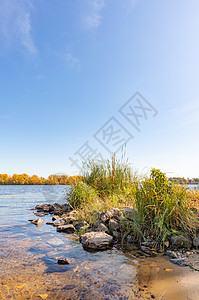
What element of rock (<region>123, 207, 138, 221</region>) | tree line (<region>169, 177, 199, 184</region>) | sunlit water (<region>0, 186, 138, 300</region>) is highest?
tree line (<region>169, 177, 199, 184</region>)

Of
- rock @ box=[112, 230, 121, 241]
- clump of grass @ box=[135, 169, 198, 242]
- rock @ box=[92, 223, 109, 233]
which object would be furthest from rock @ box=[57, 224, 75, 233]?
clump of grass @ box=[135, 169, 198, 242]

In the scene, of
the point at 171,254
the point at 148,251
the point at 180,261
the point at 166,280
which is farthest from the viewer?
the point at 148,251

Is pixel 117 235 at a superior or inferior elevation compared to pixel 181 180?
inferior

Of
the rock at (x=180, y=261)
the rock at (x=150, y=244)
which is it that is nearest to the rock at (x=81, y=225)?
the rock at (x=150, y=244)

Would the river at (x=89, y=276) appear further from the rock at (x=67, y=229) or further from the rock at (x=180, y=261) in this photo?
the rock at (x=67, y=229)

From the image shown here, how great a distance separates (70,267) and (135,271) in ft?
3.44

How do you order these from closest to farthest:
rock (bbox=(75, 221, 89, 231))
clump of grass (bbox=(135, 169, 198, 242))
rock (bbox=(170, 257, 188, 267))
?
1. rock (bbox=(170, 257, 188, 267))
2. clump of grass (bbox=(135, 169, 198, 242))
3. rock (bbox=(75, 221, 89, 231))

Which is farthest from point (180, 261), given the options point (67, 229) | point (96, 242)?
point (67, 229)

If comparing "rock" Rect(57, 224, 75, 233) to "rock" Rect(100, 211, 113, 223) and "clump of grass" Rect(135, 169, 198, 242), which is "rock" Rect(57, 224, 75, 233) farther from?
"clump of grass" Rect(135, 169, 198, 242)

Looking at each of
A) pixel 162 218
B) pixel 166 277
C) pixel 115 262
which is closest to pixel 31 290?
pixel 115 262

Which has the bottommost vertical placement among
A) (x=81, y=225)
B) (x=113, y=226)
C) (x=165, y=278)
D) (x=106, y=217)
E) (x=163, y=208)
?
(x=165, y=278)

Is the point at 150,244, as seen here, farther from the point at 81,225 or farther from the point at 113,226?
the point at 81,225

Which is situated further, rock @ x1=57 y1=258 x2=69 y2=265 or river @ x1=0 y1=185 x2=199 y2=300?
rock @ x1=57 y1=258 x2=69 y2=265

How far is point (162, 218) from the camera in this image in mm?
3971
